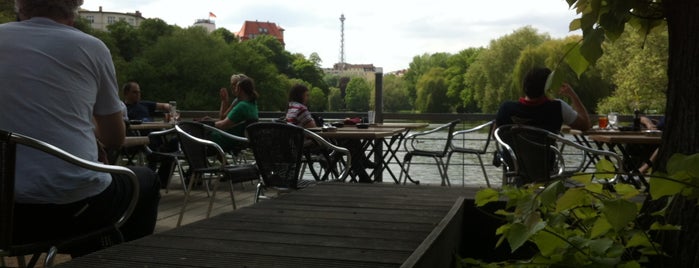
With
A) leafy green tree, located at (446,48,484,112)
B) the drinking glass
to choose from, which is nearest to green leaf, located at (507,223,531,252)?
the drinking glass

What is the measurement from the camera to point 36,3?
2191 millimetres

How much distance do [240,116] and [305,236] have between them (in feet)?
14.4

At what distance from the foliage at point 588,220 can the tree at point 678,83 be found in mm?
46

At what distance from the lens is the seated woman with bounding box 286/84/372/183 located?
6.00 meters

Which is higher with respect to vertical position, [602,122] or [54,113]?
[54,113]

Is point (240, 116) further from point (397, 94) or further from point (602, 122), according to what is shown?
point (397, 94)

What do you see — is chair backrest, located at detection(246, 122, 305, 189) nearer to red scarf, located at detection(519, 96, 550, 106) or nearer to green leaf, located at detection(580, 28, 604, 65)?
red scarf, located at detection(519, 96, 550, 106)

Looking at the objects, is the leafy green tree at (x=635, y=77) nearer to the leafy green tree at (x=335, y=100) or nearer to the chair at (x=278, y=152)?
the leafy green tree at (x=335, y=100)

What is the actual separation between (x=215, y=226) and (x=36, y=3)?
93cm

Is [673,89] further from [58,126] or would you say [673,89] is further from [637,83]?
[637,83]

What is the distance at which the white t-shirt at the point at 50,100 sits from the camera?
1.98 metres

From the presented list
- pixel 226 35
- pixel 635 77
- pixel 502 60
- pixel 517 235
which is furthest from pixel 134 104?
pixel 226 35

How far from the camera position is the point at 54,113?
2.05 m

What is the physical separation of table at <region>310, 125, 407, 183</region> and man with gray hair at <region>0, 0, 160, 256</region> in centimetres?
335
